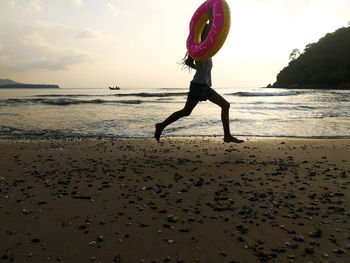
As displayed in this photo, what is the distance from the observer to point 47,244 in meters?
2.18

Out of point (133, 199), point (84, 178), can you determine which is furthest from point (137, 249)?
point (84, 178)

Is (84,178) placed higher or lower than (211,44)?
lower

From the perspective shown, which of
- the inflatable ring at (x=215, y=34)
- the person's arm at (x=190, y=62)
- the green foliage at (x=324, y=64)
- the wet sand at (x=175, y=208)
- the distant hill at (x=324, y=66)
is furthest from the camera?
the green foliage at (x=324, y=64)

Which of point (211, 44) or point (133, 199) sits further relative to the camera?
point (211, 44)

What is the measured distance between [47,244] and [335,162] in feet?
14.4

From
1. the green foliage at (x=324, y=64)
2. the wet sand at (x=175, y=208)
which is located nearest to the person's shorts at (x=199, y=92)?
the wet sand at (x=175, y=208)

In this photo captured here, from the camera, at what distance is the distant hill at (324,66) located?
239ft

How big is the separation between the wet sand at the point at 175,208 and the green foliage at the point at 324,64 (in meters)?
77.2

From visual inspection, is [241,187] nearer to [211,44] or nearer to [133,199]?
[133,199]

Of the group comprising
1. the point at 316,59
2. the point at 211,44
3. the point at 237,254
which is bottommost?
the point at 237,254

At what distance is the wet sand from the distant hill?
71792mm

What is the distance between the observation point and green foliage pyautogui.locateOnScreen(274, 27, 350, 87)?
2896 inches

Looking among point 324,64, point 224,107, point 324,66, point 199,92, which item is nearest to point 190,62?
point 199,92

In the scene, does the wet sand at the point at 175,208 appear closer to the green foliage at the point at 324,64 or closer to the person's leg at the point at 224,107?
the person's leg at the point at 224,107
